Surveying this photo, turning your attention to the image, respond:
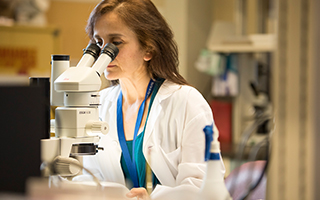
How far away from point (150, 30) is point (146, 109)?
28 cm

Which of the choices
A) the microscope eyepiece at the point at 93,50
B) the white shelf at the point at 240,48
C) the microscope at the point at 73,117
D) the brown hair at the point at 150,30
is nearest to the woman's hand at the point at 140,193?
the microscope at the point at 73,117

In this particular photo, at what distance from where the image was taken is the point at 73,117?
0.90 m

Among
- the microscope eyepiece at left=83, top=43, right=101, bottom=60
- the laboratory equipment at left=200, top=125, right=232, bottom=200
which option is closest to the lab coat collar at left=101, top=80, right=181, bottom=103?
the microscope eyepiece at left=83, top=43, right=101, bottom=60

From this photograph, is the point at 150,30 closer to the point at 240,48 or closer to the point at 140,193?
the point at 140,193

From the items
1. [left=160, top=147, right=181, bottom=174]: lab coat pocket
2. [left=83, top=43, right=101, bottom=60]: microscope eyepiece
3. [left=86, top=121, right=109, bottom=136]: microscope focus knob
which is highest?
[left=83, top=43, right=101, bottom=60]: microscope eyepiece

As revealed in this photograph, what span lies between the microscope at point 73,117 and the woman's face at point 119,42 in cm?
24

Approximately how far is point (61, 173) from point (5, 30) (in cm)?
242

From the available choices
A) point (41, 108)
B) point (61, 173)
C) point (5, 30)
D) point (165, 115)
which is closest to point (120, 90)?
point (165, 115)

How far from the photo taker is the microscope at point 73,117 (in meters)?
0.88

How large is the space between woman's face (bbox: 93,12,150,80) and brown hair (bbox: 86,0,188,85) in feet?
0.07

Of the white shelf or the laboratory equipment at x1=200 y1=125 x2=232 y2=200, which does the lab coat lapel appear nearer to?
the laboratory equipment at x1=200 y1=125 x2=232 y2=200

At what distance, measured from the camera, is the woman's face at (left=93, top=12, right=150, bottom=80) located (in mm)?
1198

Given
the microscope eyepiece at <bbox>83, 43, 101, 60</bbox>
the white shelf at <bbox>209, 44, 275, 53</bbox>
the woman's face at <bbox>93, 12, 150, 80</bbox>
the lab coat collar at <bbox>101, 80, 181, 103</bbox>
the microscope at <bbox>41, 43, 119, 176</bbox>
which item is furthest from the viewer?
the white shelf at <bbox>209, 44, 275, 53</bbox>

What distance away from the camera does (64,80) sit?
2.92 feet
